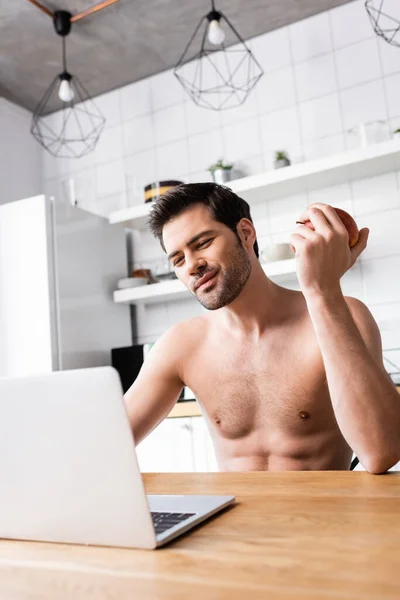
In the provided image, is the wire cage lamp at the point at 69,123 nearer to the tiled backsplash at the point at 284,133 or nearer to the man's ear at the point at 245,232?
the tiled backsplash at the point at 284,133

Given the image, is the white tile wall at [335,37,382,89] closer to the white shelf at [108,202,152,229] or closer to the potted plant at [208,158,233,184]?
the potted plant at [208,158,233,184]

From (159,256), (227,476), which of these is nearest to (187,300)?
(159,256)

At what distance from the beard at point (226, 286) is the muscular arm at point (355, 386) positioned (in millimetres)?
403

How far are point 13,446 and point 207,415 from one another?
0.79 meters

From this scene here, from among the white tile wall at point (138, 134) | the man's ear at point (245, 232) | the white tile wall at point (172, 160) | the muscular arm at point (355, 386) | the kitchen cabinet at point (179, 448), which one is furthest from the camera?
the white tile wall at point (138, 134)

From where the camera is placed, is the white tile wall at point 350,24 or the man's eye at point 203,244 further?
the white tile wall at point 350,24

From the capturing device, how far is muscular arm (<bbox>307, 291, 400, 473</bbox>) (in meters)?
0.88

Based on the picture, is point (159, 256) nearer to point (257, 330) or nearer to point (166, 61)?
point (166, 61)

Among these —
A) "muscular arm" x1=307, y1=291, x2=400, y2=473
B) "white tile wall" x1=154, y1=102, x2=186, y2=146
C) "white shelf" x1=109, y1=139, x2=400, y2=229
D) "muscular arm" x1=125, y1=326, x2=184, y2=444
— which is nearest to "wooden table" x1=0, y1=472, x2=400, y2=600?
"muscular arm" x1=307, y1=291, x2=400, y2=473

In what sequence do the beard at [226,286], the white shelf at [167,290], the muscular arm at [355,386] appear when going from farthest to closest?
the white shelf at [167,290]
the beard at [226,286]
the muscular arm at [355,386]

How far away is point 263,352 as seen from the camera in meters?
1.28

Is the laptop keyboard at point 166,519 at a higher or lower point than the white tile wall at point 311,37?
lower

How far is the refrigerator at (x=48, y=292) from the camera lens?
2705mm

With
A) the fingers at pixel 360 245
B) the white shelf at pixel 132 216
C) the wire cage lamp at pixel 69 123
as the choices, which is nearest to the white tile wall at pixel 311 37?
the white shelf at pixel 132 216
